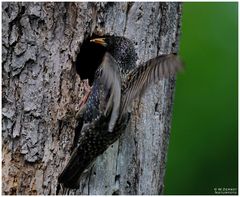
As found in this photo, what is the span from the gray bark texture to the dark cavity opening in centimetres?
16

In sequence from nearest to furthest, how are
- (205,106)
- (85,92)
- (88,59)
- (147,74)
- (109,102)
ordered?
(147,74)
(109,102)
(85,92)
(88,59)
(205,106)

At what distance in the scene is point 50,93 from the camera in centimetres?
370

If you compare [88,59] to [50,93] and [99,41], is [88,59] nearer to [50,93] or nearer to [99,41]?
[99,41]

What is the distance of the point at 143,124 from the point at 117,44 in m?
0.46

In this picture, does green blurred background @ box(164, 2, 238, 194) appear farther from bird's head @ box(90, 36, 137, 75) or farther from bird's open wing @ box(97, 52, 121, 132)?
bird's open wing @ box(97, 52, 121, 132)

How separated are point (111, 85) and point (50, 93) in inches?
14.4

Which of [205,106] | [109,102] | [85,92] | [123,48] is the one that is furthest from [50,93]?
[205,106]

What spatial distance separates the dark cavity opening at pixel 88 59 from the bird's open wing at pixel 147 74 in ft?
1.38

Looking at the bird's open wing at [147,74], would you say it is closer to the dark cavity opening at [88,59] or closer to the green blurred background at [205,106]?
the dark cavity opening at [88,59]

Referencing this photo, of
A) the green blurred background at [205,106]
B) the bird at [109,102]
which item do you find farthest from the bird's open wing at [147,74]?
the green blurred background at [205,106]

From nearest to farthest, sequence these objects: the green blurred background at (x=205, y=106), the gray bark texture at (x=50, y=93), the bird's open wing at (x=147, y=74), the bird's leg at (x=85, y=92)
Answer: the bird's open wing at (x=147, y=74) → the gray bark texture at (x=50, y=93) → the bird's leg at (x=85, y=92) → the green blurred background at (x=205, y=106)

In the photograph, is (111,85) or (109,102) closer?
(111,85)

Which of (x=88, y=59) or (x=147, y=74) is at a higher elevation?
(x=88, y=59)

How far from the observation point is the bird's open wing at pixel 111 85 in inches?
135
